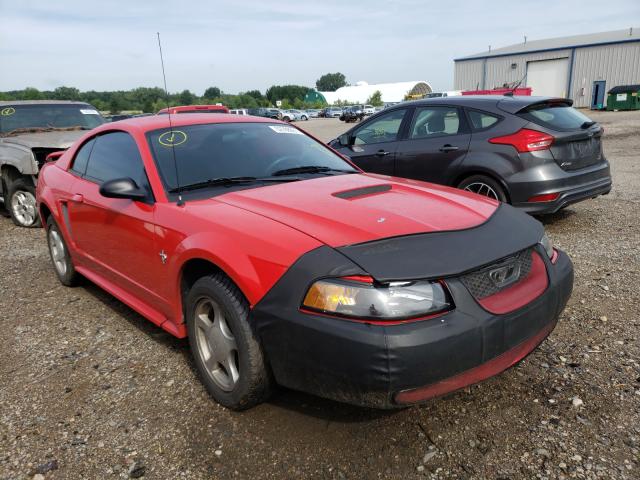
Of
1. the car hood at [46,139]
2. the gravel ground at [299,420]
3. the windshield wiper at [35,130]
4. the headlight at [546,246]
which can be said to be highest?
the windshield wiper at [35,130]

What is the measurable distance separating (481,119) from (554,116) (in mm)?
765

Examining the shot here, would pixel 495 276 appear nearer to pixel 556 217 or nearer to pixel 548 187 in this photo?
pixel 548 187

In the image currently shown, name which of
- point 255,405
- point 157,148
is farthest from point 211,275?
point 157,148

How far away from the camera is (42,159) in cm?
693

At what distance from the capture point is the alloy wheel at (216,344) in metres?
2.52

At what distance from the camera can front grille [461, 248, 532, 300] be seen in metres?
2.12

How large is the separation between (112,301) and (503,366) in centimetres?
322

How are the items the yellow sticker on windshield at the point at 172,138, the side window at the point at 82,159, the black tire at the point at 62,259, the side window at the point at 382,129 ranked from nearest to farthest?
the yellow sticker on windshield at the point at 172,138 → the side window at the point at 82,159 → the black tire at the point at 62,259 → the side window at the point at 382,129

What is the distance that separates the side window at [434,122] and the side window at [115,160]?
3.69 m

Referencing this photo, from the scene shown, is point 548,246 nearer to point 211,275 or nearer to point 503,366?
point 503,366

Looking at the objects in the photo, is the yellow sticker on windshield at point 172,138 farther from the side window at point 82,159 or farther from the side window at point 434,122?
the side window at point 434,122

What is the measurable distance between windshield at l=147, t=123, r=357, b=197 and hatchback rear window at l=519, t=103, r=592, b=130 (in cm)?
276

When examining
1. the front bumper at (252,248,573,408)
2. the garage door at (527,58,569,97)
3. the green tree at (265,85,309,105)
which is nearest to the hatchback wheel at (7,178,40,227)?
the front bumper at (252,248,573,408)

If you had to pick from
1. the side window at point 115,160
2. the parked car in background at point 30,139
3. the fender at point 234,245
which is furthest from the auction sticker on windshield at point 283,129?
the parked car in background at point 30,139
